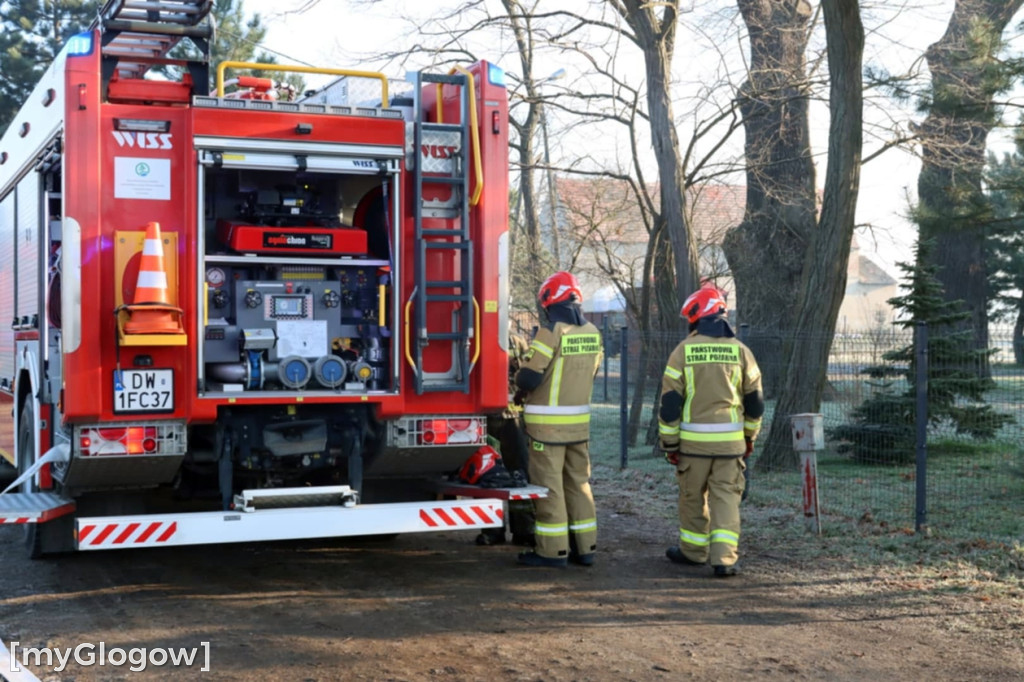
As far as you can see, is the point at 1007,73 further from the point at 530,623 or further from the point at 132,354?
the point at 132,354

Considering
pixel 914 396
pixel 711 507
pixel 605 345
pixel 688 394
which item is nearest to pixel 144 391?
pixel 688 394

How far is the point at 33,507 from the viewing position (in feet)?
22.9

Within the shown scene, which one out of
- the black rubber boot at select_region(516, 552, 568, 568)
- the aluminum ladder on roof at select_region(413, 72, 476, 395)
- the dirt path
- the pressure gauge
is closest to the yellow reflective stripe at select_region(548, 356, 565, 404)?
the aluminum ladder on roof at select_region(413, 72, 476, 395)

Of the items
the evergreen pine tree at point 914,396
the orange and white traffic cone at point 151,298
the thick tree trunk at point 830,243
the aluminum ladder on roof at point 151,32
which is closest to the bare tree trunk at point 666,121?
the thick tree trunk at point 830,243

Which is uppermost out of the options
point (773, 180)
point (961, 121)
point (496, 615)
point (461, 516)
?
point (961, 121)

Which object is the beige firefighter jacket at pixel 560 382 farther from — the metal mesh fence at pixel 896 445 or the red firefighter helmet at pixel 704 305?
the metal mesh fence at pixel 896 445

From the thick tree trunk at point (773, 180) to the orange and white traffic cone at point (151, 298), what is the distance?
7.41 meters

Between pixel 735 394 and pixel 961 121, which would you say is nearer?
pixel 735 394

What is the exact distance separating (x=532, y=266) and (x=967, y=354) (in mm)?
10273

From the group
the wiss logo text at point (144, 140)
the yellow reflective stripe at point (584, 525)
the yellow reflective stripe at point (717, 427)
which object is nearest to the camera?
the wiss logo text at point (144, 140)

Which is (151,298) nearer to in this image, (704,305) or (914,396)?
(704,305)

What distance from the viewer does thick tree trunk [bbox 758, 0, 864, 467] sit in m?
11.6

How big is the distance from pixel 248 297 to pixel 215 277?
0.23 m

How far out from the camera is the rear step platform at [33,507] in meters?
6.74
